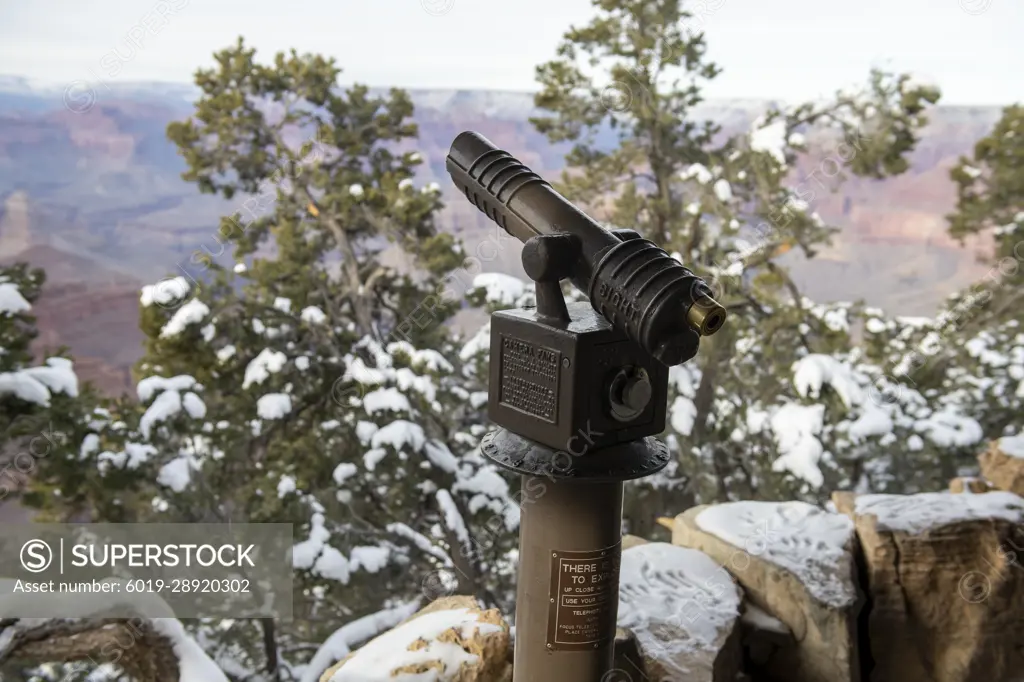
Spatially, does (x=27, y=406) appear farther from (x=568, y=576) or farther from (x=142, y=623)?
(x=568, y=576)

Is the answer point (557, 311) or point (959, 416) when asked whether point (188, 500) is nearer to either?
point (557, 311)

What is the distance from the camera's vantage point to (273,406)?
407cm

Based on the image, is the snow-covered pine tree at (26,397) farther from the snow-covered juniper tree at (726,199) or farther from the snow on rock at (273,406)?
the snow-covered juniper tree at (726,199)

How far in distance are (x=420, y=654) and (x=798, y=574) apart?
4.33ft

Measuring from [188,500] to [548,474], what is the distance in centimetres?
289

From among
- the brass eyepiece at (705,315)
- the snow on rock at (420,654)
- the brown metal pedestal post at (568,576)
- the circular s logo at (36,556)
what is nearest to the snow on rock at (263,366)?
the circular s logo at (36,556)

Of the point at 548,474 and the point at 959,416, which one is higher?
the point at 959,416

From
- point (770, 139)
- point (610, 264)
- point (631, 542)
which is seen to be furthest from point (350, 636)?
point (770, 139)

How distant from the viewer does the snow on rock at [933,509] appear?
9.52ft

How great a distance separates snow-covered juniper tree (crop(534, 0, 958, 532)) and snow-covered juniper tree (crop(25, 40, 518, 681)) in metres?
1.01

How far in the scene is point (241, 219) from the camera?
434cm

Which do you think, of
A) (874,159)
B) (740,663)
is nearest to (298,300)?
(740,663)

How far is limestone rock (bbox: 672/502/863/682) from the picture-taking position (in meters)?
2.61

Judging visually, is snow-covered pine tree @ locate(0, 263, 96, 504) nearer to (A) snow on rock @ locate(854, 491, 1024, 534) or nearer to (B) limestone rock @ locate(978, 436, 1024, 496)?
(A) snow on rock @ locate(854, 491, 1024, 534)
